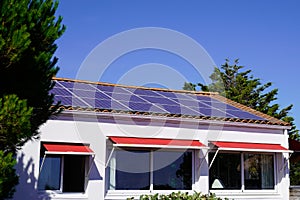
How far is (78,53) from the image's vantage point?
2311cm

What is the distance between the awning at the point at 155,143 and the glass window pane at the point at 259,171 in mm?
3789

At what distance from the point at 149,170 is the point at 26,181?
5817 mm

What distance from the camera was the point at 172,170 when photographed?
70.5ft

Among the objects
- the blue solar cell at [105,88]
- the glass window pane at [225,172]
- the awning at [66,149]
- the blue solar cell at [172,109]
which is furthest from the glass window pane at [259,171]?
the awning at [66,149]

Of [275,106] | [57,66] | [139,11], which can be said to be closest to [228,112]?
[139,11]

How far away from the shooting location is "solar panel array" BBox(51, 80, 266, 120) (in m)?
21.0

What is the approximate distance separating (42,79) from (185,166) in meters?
12.0

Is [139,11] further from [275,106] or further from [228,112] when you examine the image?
[275,106]

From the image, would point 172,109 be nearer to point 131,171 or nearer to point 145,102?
point 145,102

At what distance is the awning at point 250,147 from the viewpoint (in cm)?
2161

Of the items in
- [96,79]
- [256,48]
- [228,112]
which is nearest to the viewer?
[228,112]

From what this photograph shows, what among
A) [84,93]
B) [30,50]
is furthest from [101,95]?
[30,50]

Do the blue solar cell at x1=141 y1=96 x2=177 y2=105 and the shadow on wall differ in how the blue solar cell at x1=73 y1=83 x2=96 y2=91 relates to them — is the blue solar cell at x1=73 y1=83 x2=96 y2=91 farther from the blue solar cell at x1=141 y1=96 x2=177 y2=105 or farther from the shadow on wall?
the shadow on wall

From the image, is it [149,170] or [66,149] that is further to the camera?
[149,170]
